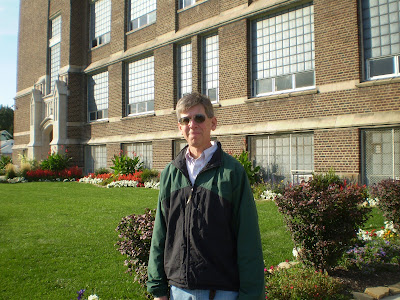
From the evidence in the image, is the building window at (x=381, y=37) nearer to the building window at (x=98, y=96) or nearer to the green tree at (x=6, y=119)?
the building window at (x=98, y=96)

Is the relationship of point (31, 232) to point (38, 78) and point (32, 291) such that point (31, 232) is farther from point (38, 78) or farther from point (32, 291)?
point (38, 78)

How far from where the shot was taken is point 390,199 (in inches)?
254

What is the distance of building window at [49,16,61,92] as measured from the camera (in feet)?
90.2

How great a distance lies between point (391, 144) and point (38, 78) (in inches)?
1076

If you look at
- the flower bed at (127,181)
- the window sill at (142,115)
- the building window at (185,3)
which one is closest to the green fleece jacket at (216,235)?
the flower bed at (127,181)

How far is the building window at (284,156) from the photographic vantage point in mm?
13195

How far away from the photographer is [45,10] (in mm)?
29031

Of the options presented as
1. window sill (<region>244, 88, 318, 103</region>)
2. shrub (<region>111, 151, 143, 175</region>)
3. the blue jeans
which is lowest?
the blue jeans

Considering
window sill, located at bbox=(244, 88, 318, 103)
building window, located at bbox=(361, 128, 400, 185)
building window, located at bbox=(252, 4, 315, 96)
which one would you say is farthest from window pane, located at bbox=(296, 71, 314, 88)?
building window, located at bbox=(361, 128, 400, 185)

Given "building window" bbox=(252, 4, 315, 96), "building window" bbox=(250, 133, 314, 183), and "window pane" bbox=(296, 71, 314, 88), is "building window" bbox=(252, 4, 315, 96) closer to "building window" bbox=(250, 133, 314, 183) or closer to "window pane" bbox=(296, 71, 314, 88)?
"window pane" bbox=(296, 71, 314, 88)

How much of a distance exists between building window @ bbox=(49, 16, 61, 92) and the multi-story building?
3.31ft

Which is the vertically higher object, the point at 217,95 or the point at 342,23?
the point at 342,23

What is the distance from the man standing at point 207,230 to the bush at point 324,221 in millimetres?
2588

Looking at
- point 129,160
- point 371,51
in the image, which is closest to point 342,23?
point 371,51
